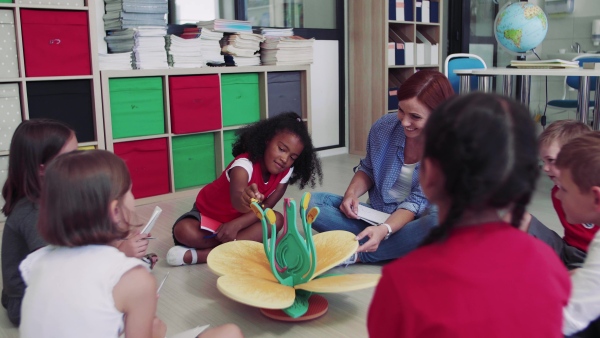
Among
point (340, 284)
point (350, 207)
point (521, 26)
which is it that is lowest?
point (340, 284)

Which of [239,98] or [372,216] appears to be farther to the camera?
[239,98]

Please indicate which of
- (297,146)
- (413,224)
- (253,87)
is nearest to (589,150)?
(413,224)

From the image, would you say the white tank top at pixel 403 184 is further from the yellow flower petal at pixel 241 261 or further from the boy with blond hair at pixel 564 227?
the yellow flower petal at pixel 241 261

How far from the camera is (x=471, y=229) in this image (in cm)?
74

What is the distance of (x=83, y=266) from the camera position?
38.7 inches

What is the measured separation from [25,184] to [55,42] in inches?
59.2

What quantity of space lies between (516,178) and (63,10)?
2653 millimetres

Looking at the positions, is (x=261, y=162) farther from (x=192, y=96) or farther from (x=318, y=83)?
(x=318, y=83)

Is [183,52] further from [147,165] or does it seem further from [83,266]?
[83,266]

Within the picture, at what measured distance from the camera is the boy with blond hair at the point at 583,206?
1.06 meters

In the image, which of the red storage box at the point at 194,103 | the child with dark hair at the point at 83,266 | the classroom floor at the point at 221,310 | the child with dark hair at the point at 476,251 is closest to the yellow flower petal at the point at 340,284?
the classroom floor at the point at 221,310

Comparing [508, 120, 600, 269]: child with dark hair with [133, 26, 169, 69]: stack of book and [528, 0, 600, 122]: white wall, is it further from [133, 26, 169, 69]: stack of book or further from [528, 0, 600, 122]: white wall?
[528, 0, 600, 122]: white wall

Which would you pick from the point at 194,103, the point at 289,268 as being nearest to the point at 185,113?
the point at 194,103

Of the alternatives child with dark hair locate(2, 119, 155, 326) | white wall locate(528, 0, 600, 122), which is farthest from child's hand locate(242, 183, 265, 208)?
white wall locate(528, 0, 600, 122)
